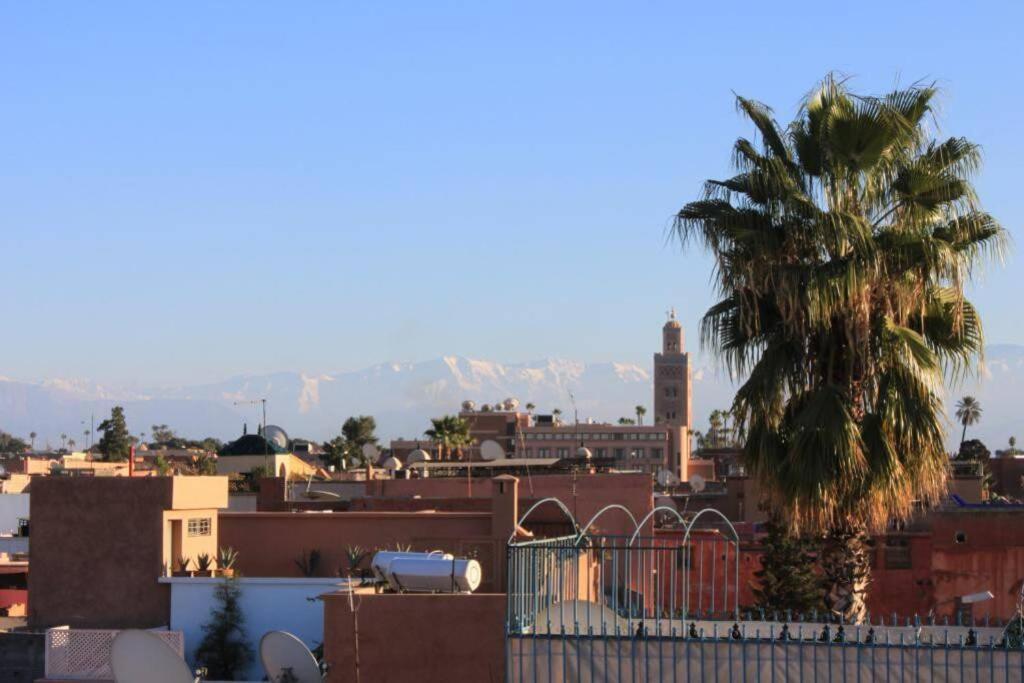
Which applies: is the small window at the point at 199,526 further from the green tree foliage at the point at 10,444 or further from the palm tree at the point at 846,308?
the green tree foliage at the point at 10,444

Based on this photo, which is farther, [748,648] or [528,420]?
[528,420]

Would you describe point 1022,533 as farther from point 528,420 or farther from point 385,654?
point 528,420

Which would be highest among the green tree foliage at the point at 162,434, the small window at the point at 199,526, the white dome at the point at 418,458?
the green tree foliage at the point at 162,434

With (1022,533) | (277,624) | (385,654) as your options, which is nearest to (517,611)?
(385,654)

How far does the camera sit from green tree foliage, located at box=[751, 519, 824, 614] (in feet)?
100

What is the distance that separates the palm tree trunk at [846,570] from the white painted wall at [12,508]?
4096 centimetres

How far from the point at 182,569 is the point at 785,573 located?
1204 centimetres

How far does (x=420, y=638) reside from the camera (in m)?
17.8

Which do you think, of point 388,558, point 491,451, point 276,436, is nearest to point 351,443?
point 276,436

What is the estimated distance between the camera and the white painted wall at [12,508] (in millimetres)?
53375

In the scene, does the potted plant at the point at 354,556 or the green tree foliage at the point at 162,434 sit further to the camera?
the green tree foliage at the point at 162,434

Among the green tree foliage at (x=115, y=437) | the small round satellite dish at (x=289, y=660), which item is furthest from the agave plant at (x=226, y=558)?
the green tree foliage at (x=115, y=437)

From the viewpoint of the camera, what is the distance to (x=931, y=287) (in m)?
18.0

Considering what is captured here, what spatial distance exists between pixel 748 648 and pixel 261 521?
16.6 metres
